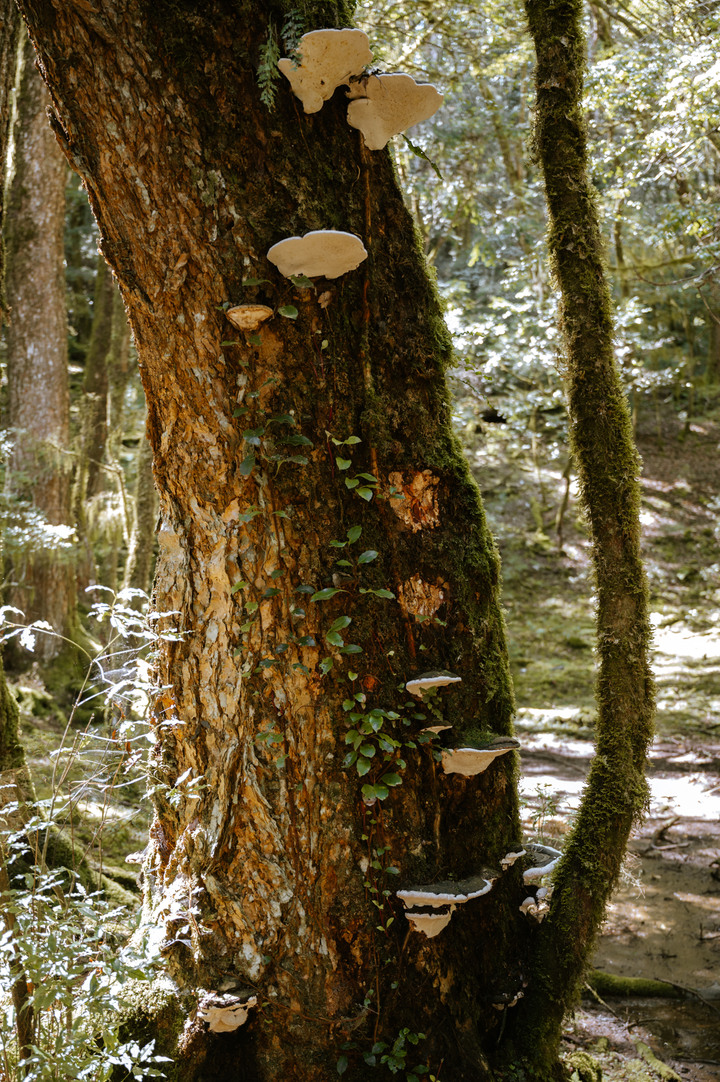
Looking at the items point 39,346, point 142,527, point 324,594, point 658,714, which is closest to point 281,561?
point 324,594

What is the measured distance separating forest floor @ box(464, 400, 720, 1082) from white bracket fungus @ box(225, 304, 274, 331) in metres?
1.54

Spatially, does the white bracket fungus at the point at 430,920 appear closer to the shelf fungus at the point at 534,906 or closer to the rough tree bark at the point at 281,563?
the rough tree bark at the point at 281,563

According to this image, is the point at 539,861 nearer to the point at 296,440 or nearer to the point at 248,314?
the point at 296,440

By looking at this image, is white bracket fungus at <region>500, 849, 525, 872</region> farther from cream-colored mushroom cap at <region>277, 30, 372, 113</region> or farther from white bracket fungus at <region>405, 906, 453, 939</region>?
cream-colored mushroom cap at <region>277, 30, 372, 113</region>

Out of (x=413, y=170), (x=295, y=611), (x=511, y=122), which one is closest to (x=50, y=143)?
(x=413, y=170)

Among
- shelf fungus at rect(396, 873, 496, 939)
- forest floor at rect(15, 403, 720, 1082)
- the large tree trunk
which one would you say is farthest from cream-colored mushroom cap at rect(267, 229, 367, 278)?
the large tree trunk

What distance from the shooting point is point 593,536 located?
2.78 m

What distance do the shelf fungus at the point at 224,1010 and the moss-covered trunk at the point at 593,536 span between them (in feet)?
3.35

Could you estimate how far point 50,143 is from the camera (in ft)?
26.2

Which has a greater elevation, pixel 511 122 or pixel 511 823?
pixel 511 122

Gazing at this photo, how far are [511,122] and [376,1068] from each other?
489 inches

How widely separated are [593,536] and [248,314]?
4.98 ft

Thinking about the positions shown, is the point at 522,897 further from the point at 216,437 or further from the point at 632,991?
the point at 216,437

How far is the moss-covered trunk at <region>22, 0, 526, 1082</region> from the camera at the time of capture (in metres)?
2.23
